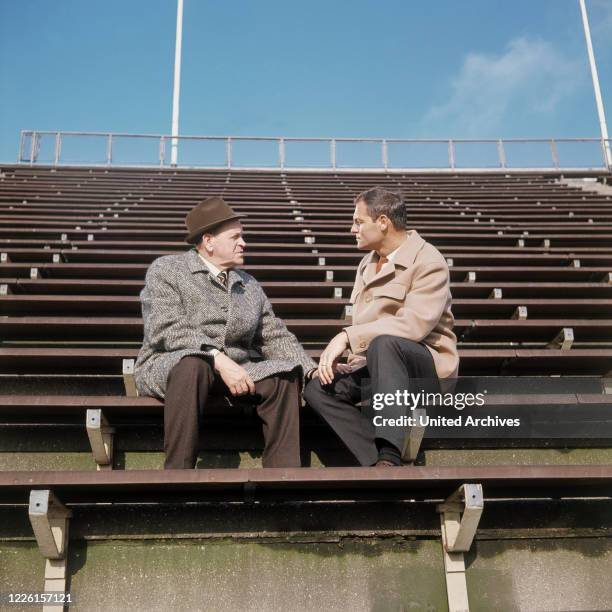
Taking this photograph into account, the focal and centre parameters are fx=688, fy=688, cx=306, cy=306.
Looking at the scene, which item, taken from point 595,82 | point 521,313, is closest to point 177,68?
point 595,82

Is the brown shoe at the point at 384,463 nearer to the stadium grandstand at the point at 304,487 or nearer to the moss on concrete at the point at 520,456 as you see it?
the stadium grandstand at the point at 304,487

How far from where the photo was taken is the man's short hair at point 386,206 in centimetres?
281

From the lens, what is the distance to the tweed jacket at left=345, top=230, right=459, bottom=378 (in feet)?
8.22

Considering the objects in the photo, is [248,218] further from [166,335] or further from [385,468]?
[385,468]

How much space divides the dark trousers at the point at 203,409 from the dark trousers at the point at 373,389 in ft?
0.38

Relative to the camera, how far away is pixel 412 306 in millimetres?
2551

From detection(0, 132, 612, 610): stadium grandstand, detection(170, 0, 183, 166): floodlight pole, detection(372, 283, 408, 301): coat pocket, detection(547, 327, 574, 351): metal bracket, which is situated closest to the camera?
detection(0, 132, 612, 610): stadium grandstand

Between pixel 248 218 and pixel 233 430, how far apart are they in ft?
13.7

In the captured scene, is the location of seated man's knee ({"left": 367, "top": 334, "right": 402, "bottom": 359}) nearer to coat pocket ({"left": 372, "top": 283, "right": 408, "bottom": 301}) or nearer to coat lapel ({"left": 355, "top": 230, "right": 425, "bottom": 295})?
coat pocket ({"left": 372, "top": 283, "right": 408, "bottom": 301})

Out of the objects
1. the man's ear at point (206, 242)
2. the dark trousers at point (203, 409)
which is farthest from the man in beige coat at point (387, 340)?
the man's ear at point (206, 242)

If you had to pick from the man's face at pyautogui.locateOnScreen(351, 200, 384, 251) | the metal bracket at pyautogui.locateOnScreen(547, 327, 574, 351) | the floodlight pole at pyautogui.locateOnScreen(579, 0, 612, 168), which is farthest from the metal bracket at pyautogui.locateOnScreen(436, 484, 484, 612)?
the floodlight pole at pyautogui.locateOnScreen(579, 0, 612, 168)

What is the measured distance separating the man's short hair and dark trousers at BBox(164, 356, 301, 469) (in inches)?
30.3

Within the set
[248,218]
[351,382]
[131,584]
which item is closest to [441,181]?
[248,218]

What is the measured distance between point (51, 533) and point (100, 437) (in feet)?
1.53
